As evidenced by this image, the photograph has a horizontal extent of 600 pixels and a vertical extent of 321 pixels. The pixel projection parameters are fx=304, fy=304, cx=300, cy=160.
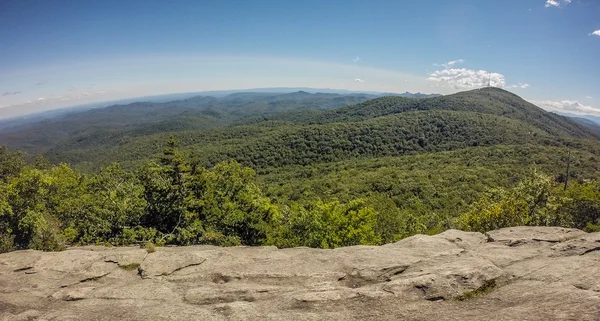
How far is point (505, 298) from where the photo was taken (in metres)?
13.9

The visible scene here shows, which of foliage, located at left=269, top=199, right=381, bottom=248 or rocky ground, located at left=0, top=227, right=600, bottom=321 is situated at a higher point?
rocky ground, located at left=0, top=227, right=600, bottom=321

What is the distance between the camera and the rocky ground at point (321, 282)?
13.5 m

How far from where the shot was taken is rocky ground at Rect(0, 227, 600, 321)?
1348 cm

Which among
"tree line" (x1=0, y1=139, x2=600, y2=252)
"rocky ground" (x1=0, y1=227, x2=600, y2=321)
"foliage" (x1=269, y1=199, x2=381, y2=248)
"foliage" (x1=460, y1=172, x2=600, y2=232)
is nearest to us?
"rocky ground" (x1=0, y1=227, x2=600, y2=321)

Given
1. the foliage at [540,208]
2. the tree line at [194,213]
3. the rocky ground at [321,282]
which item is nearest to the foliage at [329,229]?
the tree line at [194,213]

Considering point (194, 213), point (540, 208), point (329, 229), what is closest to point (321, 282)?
point (329, 229)

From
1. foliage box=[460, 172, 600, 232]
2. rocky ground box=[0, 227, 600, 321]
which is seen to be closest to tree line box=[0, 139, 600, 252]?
foliage box=[460, 172, 600, 232]

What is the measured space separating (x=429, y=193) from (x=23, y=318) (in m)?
88.3

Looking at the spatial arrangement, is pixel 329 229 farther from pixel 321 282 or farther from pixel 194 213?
pixel 321 282

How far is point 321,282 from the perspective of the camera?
16109mm

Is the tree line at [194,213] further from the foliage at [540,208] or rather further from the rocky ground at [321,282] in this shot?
the rocky ground at [321,282]

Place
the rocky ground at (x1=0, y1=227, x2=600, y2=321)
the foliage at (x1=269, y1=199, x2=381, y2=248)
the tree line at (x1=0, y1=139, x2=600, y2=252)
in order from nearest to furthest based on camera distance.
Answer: the rocky ground at (x1=0, y1=227, x2=600, y2=321)
the tree line at (x1=0, y1=139, x2=600, y2=252)
the foliage at (x1=269, y1=199, x2=381, y2=248)

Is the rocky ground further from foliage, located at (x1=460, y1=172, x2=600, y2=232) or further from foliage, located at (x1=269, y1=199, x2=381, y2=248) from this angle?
foliage, located at (x1=460, y1=172, x2=600, y2=232)

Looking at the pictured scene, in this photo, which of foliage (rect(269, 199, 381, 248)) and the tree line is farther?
foliage (rect(269, 199, 381, 248))
